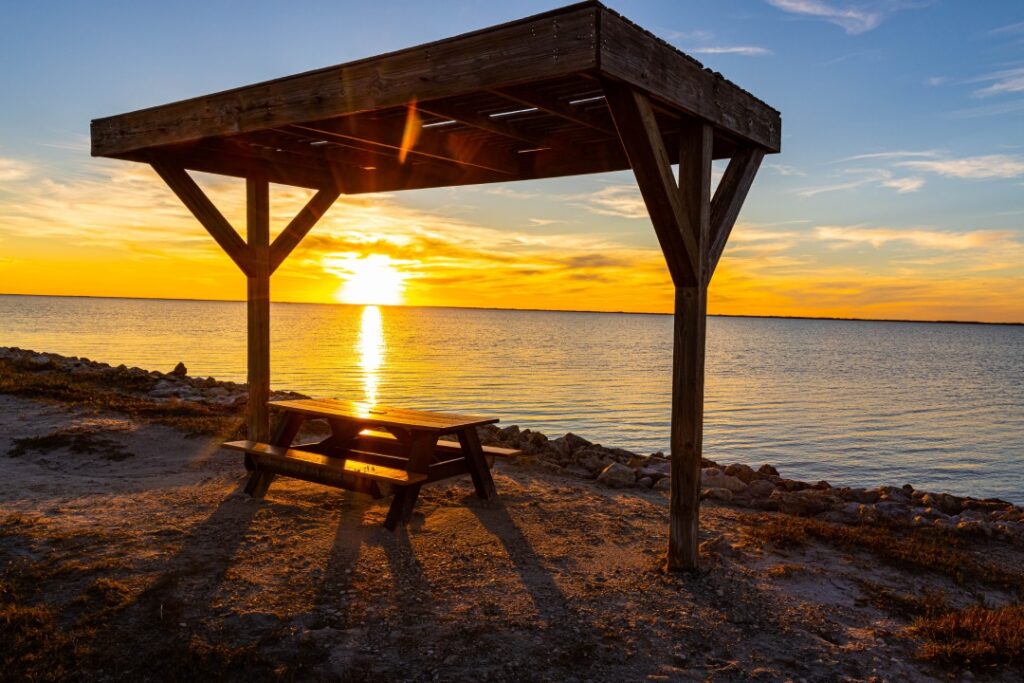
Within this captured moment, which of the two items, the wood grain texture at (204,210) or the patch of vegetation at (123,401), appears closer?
the wood grain texture at (204,210)

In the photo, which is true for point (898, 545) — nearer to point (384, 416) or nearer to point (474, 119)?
point (384, 416)

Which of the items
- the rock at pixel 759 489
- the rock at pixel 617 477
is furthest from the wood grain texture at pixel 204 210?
the rock at pixel 759 489

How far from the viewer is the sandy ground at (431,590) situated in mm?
3844

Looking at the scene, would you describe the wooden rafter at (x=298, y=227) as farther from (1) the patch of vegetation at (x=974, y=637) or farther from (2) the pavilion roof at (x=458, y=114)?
(1) the patch of vegetation at (x=974, y=637)

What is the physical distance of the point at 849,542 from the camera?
6320 mm

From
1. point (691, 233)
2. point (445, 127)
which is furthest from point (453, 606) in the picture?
point (445, 127)

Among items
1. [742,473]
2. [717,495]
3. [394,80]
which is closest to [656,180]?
[394,80]

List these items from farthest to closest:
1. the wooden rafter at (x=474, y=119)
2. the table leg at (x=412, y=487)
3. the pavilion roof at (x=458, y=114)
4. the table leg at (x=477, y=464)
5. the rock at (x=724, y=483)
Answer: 1. the rock at (x=724, y=483)
2. the table leg at (x=477, y=464)
3. the table leg at (x=412, y=487)
4. the wooden rafter at (x=474, y=119)
5. the pavilion roof at (x=458, y=114)

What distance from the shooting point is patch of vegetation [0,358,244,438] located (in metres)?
10.6

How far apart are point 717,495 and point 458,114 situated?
5127mm

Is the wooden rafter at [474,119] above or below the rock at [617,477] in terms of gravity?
above

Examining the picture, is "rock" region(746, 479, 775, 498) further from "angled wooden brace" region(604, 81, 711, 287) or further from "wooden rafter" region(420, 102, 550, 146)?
"wooden rafter" region(420, 102, 550, 146)

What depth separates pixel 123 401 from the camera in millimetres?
12469

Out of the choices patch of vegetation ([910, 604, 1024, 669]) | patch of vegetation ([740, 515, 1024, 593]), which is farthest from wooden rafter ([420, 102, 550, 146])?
patch of vegetation ([910, 604, 1024, 669])
